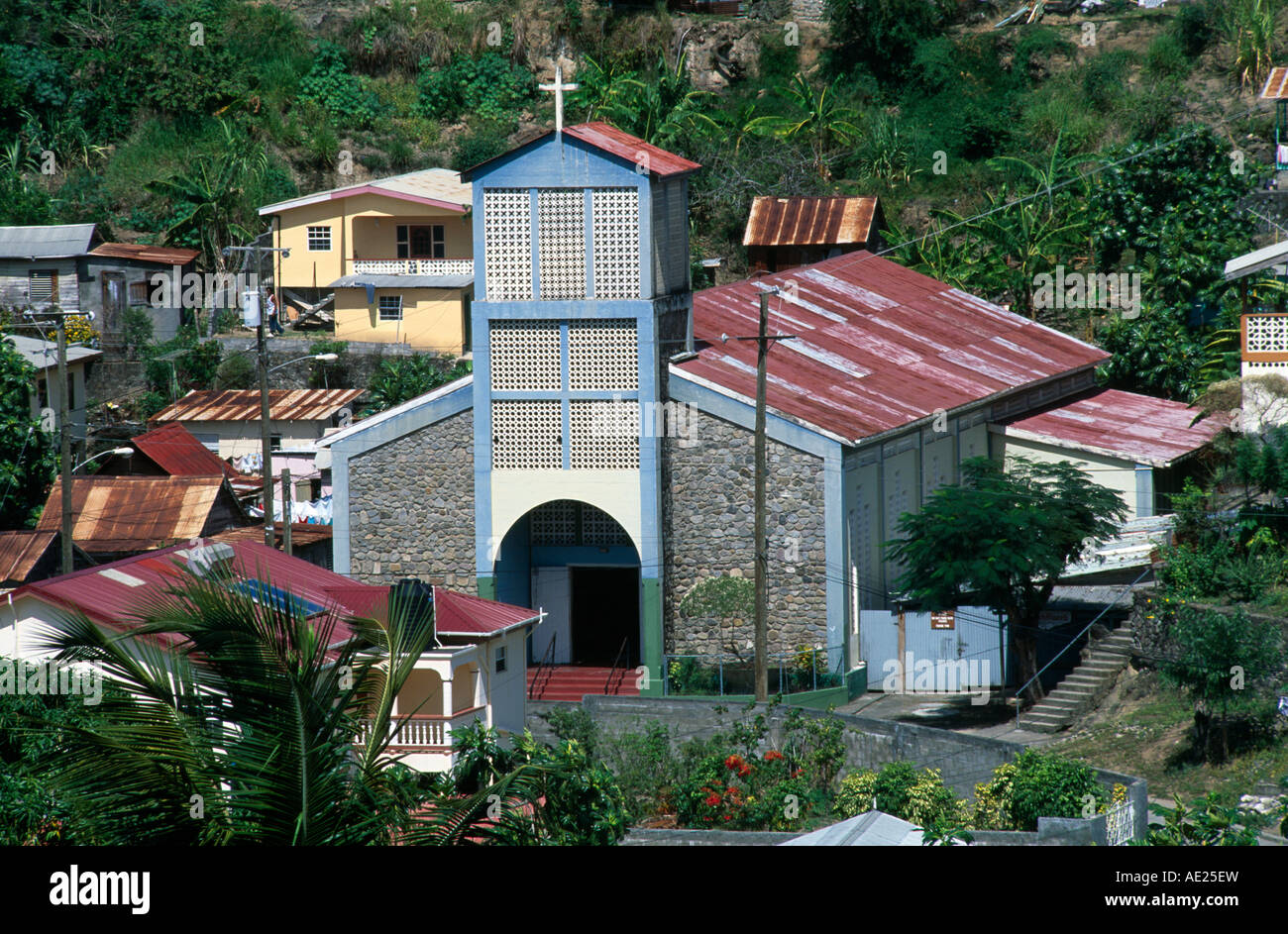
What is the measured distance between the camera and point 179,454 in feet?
158

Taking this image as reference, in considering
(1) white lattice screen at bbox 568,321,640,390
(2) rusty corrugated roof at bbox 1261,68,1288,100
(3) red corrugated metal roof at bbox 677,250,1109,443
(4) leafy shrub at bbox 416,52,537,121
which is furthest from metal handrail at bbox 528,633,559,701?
(4) leafy shrub at bbox 416,52,537,121

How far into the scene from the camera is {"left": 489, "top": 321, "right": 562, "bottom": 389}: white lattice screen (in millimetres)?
34469

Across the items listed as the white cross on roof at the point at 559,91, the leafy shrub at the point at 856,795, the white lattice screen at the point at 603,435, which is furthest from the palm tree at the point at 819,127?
the leafy shrub at the point at 856,795

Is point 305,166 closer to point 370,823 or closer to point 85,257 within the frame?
point 85,257

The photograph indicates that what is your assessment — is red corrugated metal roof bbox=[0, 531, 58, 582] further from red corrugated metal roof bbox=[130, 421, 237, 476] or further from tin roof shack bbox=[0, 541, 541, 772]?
red corrugated metal roof bbox=[130, 421, 237, 476]

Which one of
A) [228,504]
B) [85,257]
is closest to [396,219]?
[85,257]

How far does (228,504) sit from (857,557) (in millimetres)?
17836

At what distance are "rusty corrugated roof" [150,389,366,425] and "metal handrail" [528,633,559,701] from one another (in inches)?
694

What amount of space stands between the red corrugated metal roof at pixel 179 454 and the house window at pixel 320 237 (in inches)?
467

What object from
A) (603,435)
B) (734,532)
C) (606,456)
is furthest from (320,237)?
(734,532)

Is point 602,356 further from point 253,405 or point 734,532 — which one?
point 253,405

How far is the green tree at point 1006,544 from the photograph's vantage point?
3222 cm

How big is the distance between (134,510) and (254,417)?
8974 mm

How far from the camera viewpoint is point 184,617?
12422 mm
